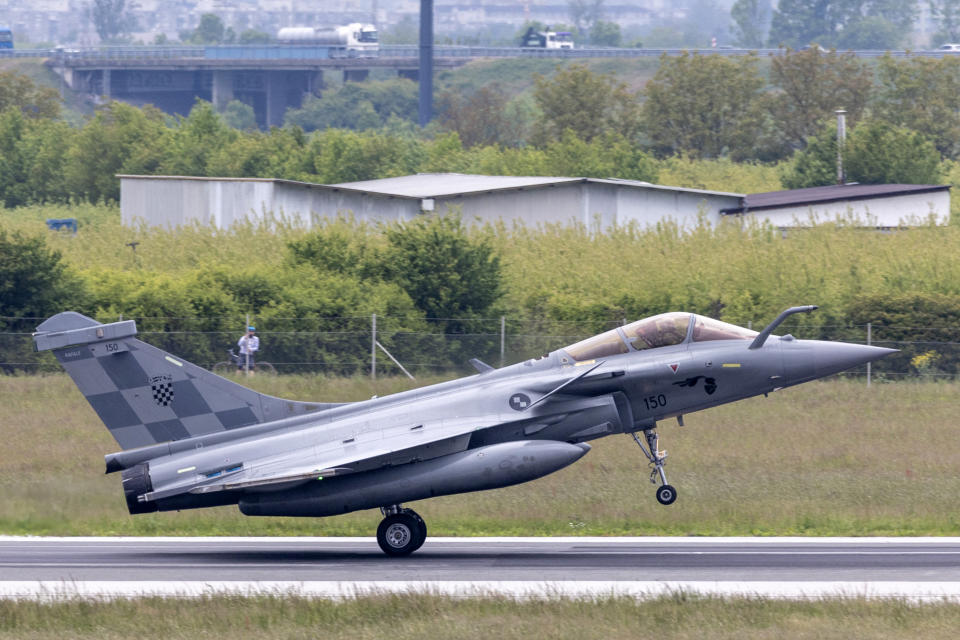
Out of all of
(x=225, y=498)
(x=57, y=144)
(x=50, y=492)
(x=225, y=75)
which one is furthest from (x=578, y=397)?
(x=225, y=75)

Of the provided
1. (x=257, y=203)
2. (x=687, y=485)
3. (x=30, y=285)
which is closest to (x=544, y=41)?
(x=257, y=203)

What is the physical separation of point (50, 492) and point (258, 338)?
1382cm

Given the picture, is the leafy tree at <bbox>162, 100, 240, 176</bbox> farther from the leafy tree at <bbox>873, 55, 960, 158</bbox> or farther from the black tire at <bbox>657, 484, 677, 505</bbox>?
the black tire at <bbox>657, 484, 677, 505</bbox>

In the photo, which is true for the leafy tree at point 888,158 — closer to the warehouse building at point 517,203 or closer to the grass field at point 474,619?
the warehouse building at point 517,203

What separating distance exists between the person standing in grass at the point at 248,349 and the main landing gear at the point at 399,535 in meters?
16.4

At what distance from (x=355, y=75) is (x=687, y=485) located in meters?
165

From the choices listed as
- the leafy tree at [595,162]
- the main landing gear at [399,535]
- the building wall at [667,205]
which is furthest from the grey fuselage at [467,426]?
the leafy tree at [595,162]

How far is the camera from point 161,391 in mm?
17797

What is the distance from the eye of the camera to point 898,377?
34125 millimetres

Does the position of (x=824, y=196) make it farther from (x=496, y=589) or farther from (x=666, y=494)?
(x=496, y=589)

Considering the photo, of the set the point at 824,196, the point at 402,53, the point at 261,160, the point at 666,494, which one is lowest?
the point at 666,494

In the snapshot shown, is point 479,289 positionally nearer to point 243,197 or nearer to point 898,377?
point 898,377

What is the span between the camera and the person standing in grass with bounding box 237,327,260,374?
3359cm

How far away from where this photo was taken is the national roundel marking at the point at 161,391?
1777 cm
